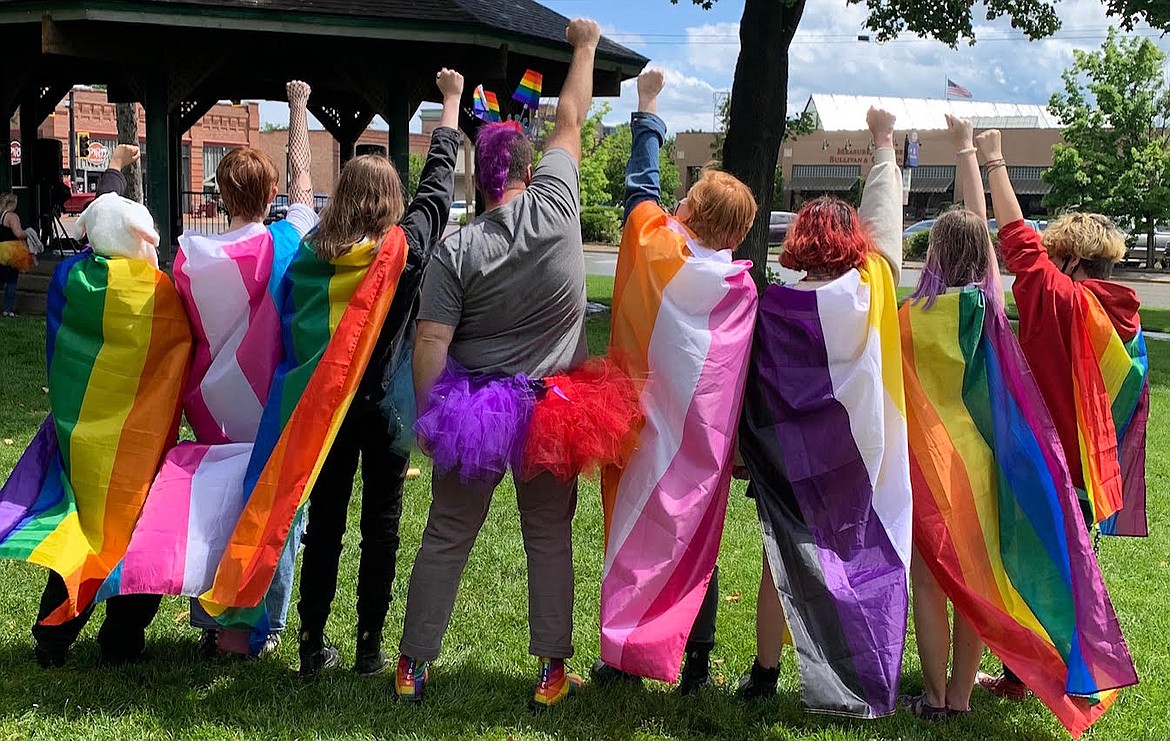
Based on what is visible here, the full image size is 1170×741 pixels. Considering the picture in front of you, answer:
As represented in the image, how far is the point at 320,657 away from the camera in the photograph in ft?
12.5

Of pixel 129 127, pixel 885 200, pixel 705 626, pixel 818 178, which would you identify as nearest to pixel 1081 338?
pixel 885 200

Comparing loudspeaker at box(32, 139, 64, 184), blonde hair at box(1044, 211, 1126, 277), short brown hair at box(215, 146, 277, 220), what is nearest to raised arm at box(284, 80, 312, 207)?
short brown hair at box(215, 146, 277, 220)

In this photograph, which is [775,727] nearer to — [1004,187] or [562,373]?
[562,373]

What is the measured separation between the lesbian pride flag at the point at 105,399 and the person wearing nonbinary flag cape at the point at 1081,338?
2786mm

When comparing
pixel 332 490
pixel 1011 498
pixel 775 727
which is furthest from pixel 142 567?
pixel 1011 498

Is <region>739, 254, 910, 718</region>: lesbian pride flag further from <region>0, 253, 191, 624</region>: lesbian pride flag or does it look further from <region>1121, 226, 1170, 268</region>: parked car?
<region>1121, 226, 1170, 268</region>: parked car

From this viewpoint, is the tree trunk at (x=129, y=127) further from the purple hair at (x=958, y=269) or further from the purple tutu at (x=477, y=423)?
the purple hair at (x=958, y=269)

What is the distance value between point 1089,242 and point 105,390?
11.0 ft

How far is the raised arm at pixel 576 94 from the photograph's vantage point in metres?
3.54

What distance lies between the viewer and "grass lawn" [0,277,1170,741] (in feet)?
11.3

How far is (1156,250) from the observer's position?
1432 inches

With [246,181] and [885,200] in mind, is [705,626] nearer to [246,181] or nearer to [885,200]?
[885,200]

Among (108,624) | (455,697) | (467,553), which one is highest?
(467,553)

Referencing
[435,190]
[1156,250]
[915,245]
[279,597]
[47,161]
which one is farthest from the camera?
[1156,250]
